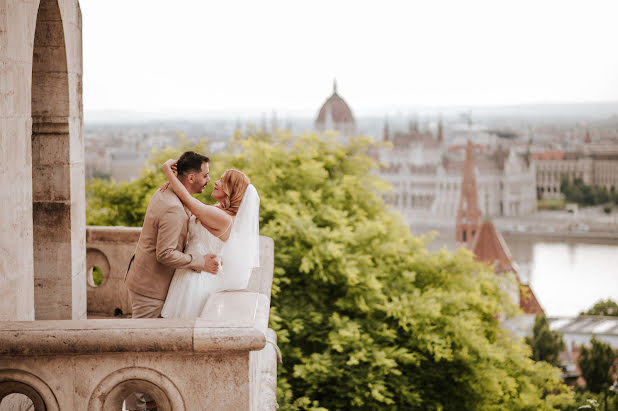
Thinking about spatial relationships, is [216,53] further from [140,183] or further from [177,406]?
[177,406]

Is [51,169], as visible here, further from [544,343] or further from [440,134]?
[440,134]

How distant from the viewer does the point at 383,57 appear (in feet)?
392

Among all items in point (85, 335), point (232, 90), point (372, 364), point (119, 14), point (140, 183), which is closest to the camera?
point (85, 335)

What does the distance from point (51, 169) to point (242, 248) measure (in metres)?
1.67

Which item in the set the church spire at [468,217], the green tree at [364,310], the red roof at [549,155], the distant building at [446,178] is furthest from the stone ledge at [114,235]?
the red roof at [549,155]

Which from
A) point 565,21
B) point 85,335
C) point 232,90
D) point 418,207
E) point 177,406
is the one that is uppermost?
point 565,21

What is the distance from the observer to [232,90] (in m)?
106

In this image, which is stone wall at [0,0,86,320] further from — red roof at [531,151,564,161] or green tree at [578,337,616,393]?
red roof at [531,151,564,161]

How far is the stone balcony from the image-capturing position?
11.1ft

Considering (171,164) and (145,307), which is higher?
(171,164)

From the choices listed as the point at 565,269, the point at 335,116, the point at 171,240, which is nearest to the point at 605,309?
the point at 565,269

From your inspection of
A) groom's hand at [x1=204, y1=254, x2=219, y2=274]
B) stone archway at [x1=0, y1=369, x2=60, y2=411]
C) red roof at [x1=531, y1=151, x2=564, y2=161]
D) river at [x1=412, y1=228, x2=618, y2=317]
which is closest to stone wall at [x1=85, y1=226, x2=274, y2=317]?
groom's hand at [x1=204, y1=254, x2=219, y2=274]

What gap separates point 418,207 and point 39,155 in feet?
398

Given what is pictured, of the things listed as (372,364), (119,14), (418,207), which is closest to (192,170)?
(372,364)
